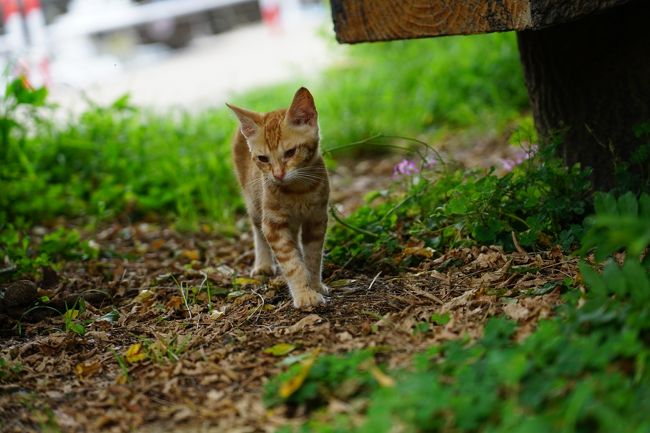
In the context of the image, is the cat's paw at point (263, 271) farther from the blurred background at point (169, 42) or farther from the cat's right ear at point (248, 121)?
the blurred background at point (169, 42)

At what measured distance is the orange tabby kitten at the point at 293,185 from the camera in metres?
4.29

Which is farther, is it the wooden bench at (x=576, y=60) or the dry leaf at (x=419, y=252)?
the dry leaf at (x=419, y=252)

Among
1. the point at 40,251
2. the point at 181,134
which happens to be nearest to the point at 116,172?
the point at 181,134

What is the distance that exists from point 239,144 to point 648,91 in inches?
88.5

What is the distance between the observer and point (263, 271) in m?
4.95

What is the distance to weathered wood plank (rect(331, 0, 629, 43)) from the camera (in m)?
3.76

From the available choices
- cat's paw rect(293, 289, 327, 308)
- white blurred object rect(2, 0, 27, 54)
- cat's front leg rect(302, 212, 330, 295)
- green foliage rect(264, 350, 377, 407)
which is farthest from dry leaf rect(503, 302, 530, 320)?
white blurred object rect(2, 0, 27, 54)

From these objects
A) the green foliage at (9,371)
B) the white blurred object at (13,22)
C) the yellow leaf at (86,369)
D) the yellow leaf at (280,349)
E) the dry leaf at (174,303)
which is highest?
the white blurred object at (13,22)

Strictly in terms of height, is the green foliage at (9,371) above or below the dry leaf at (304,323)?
above

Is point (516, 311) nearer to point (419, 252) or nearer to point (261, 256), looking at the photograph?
point (419, 252)

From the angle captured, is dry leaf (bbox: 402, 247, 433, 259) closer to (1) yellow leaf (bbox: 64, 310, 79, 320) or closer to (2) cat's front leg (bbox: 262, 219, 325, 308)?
(2) cat's front leg (bbox: 262, 219, 325, 308)

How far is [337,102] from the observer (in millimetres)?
9078

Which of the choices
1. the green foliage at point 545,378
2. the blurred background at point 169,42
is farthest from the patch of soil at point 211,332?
the blurred background at point 169,42

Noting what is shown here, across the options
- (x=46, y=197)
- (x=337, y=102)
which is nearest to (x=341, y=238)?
(x=46, y=197)
